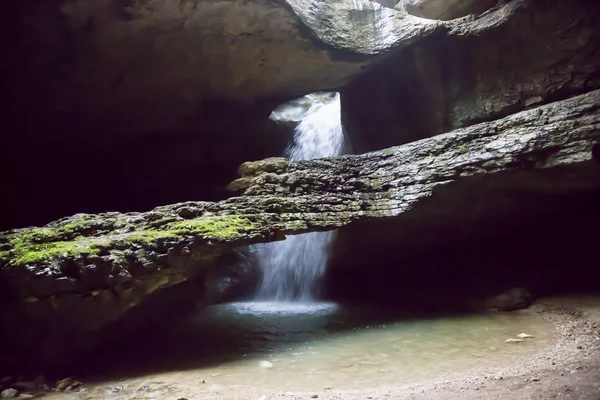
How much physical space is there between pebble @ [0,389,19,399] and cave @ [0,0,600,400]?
0.29 feet

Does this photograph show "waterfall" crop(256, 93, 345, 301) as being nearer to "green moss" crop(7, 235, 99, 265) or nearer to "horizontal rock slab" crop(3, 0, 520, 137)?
"horizontal rock slab" crop(3, 0, 520, 137)

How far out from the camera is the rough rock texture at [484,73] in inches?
280

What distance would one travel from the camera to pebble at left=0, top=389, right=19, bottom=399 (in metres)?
4.31

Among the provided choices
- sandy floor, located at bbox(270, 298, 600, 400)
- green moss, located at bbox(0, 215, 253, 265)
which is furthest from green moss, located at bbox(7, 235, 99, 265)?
sandy floor, located at bbox(270, 298, 600, 400)

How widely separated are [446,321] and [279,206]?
345 cm

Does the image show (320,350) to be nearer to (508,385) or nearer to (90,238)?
(508,385)

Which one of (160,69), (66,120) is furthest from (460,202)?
(66,120)

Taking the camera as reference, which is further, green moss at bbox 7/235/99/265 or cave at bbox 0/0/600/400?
cave at bbox 0/0/600/400

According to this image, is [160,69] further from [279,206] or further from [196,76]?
[279,206]

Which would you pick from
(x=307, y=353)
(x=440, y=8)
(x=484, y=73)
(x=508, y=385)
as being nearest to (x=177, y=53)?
(x=307, y=353)

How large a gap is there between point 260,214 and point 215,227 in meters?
0.79

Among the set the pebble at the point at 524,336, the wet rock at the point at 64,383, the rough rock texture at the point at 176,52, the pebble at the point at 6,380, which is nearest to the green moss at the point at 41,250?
the pebble at the point at 6,380

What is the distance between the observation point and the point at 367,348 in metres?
5.59

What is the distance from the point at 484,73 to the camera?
8.08 m
